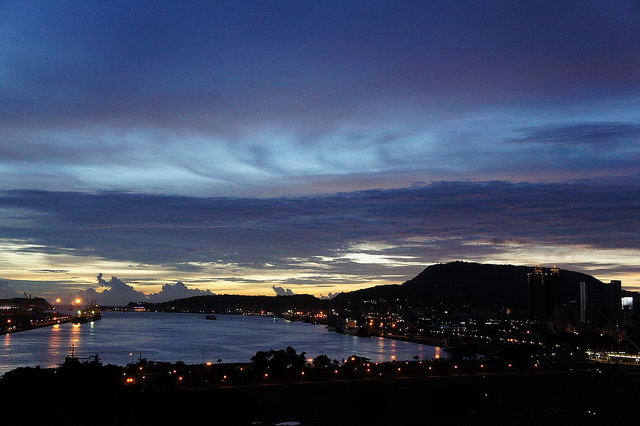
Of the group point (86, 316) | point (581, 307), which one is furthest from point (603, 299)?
point (86, 316)

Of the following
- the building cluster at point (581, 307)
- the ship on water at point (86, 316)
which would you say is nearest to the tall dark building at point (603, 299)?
the building cluster at point (581, 307)

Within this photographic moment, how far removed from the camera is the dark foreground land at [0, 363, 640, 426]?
61.1 ft

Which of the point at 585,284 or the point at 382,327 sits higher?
the point at 585,284

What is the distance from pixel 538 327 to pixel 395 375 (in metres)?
86.2

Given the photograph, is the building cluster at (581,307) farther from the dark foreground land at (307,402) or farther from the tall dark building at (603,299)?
the dark foreground land at (307,402)

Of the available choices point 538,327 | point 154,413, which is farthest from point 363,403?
point 538,327

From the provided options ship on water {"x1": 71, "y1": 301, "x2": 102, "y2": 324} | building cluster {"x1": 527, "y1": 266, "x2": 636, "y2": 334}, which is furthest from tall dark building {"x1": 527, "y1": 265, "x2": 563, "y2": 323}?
ship on water {"x1": 71, "y1": 301, "x2": 102, "y2": 324}

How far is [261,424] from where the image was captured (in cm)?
1875

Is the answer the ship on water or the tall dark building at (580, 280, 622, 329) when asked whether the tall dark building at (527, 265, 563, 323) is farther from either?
the ship on water

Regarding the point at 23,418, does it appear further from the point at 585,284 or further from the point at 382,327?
the point at 585,284

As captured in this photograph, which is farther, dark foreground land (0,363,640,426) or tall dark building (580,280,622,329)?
tall dark building (580,280,622,329)

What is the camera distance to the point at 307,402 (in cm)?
2344

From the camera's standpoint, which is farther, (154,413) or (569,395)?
(569,395)

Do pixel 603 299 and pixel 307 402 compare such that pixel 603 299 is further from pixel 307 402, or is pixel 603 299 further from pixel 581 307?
pixel 307 402
